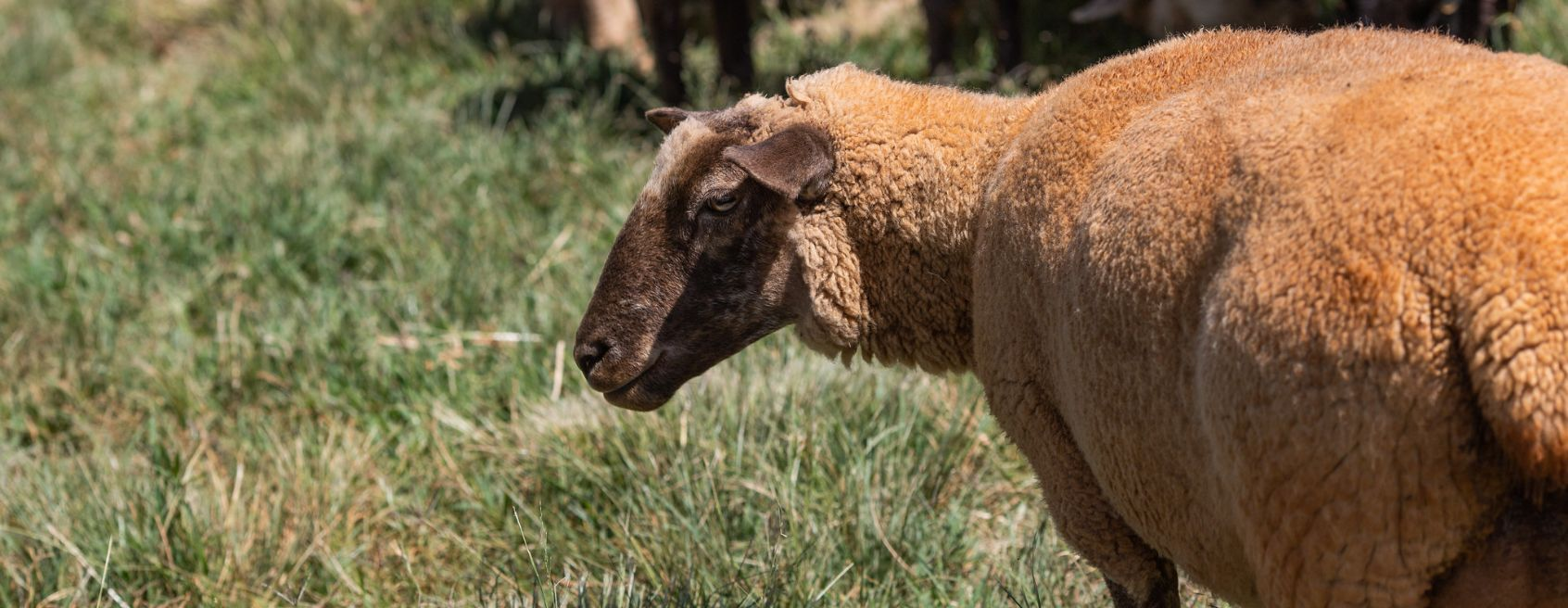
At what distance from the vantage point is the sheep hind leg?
5.90ft

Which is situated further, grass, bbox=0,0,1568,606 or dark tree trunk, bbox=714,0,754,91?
dark tree trunk, bbox=714,0,754,91

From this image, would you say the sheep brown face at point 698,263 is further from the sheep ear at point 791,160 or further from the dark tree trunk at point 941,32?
the dark tree trunk at point 941,32

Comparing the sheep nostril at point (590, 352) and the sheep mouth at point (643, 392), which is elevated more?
the sheep nostril at point (590, 352)

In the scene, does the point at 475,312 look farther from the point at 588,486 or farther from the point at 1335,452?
the point at 1335,452

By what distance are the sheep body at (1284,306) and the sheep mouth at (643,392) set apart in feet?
2.63

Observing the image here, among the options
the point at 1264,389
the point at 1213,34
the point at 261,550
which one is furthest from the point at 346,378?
the point at 1264,389

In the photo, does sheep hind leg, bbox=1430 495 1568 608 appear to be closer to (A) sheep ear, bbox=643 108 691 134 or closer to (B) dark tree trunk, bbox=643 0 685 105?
(A) sheep ear, bbox=643 108 691 134

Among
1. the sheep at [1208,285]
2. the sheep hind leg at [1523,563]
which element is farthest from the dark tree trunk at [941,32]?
the sheep hind leg at [1523,563]

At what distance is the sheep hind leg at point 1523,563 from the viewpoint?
1.80 m

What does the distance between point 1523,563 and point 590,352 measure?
2.01 metres

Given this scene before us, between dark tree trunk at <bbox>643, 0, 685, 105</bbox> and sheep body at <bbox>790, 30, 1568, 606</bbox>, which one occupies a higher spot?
sheep body at <bbox>790, 30, 1568, 606</bbox>

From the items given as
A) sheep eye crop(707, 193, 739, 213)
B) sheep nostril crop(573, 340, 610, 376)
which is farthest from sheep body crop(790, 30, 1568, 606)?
sheep nostril crop(573, 340, 610, 376)

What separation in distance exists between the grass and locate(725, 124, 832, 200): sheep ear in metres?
0.93

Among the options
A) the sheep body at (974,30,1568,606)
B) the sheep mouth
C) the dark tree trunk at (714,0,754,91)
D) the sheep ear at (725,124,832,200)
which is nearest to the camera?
the sheep body at (974,30,1568,606)
